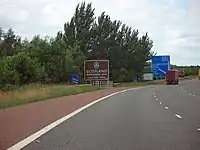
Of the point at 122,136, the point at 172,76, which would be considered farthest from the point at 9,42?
the point at 122,136

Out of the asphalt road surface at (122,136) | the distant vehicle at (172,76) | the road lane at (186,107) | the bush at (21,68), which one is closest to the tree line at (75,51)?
the bush at (21,68)

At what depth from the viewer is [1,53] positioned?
113m

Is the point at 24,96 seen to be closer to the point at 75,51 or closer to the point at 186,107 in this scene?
the point at 186,107

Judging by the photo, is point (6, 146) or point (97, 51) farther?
point (97, 51)

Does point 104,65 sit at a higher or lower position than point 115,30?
lower

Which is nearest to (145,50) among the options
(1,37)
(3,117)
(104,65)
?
(1,37)

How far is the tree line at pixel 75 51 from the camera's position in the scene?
7588 cm

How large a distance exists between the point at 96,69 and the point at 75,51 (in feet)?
66.9

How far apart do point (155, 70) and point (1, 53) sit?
3592 centimetres

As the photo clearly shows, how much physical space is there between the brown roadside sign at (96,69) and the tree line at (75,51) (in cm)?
777

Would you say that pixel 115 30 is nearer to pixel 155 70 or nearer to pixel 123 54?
pixel 123 54

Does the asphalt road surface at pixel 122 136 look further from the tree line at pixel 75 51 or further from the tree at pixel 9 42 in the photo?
the tree at pixel 9 42

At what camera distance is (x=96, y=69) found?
252 feet

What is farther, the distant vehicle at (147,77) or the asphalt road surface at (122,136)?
the distant vehicle at (147,77)
